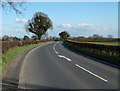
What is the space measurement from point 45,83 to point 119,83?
3267mm

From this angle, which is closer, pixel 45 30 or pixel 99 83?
pixel 99 83

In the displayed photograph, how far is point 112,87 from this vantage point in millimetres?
8688

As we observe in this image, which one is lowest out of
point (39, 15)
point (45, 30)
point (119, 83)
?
point (119, 83)

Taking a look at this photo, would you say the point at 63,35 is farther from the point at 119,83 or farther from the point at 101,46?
the point at 119,83

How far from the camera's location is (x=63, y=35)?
524 feet

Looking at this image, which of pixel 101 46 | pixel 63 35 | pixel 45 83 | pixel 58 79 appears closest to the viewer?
pixel 45 83

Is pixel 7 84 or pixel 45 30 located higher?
pixel 45 30

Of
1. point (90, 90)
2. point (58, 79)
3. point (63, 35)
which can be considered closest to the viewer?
point (90, 90)

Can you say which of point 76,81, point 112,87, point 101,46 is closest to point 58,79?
point 76,81

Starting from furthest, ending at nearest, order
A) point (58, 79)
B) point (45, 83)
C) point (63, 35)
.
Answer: point (63, 35)
point (58, 79)
point (45, 83)

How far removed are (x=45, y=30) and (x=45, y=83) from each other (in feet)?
275

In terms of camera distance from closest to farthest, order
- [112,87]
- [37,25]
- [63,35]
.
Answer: [112,87] → [37,25] → [63,35]

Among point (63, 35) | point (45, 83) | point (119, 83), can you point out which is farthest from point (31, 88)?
point (63, 35)

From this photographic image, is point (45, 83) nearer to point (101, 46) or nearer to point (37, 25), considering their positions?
point (101, 46)
